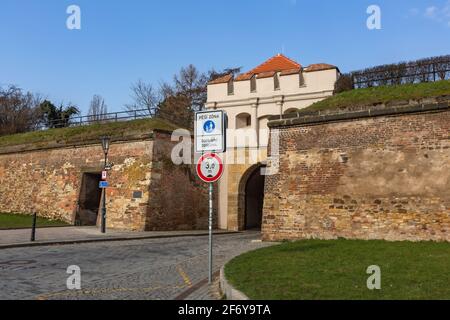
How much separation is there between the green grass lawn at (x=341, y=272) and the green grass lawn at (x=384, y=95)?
5.61 metres

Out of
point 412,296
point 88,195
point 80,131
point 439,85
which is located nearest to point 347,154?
point 439,85

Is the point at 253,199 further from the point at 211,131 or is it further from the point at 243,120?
the point at 211,131

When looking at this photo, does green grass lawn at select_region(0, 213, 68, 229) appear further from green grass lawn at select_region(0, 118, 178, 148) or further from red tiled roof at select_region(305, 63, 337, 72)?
red tiled roof at select_region(305, 63, 337, 72)

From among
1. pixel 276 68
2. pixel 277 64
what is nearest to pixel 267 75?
pixel 276 68

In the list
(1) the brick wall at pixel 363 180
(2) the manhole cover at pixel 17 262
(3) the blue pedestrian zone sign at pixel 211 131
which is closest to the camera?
(3) the blue pedestrian zone sign at pixel 211 131

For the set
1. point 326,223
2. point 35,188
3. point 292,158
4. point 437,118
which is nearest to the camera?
point 437,118

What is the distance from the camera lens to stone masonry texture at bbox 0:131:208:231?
22906 mm

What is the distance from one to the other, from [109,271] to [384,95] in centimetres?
1220

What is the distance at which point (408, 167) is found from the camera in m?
14.5

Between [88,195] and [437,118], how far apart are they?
18540 mm

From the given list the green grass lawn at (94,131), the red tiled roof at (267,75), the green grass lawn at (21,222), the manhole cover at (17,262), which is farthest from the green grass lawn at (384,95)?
the green grass lawn at (21,222)

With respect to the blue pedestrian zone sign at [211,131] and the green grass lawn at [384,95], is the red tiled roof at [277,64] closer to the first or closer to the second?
the green grass lawn at [384,95]

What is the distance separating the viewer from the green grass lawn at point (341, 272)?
635 cm
